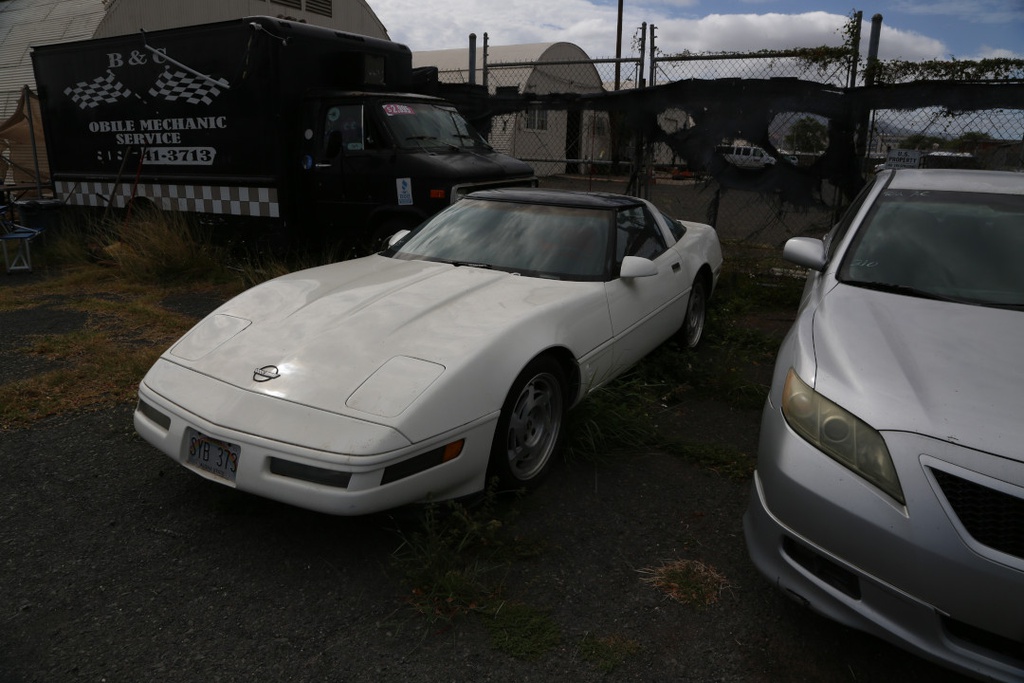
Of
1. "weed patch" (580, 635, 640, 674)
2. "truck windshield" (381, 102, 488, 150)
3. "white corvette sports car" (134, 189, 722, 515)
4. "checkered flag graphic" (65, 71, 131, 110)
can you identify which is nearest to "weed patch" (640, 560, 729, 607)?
"weed patch" (580, 635, 640, 674)

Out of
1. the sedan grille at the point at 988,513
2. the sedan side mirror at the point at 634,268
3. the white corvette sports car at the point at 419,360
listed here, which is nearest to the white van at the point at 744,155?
the white corvette sports car at the point at 419,360

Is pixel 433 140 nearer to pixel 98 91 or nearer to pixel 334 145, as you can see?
pixel 334 145

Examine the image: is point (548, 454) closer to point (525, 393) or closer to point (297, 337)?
point (525, 393)

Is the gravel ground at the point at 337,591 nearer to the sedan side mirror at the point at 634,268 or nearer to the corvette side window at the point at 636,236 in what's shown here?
the sedan side mirror at the point at 634,268

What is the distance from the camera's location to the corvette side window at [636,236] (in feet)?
13.4

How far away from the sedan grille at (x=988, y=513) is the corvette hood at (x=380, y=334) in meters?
1.53

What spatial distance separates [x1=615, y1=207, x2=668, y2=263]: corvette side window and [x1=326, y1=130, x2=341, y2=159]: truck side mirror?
3688 mm

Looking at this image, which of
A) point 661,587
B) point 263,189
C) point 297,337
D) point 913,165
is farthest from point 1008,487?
point 263,189

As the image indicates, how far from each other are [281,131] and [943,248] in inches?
242

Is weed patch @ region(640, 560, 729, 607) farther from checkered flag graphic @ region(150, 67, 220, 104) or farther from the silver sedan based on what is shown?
checkered flag graphic @ region(150, 67, 220, 104)

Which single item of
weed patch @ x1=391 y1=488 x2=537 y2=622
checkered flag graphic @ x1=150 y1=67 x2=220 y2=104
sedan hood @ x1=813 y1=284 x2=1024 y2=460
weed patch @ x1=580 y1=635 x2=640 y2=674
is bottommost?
weed patch @ x1=580 y1=635 x2=640 y2=674

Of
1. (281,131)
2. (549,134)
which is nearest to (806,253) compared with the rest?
(281,131)

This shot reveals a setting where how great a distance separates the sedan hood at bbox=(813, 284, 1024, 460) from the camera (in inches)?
77.8

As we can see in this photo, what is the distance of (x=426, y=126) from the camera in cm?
729
